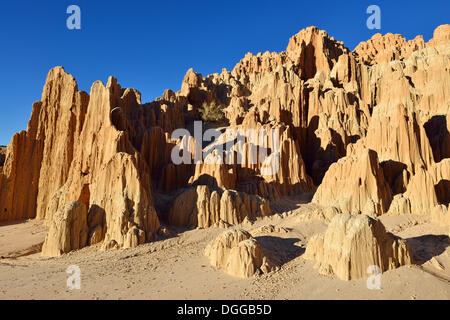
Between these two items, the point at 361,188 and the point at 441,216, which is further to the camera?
the point at 361,188

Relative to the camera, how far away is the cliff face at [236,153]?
23.2 m

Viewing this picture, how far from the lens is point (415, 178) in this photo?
25.6 metres

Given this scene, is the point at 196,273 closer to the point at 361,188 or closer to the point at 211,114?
the point at 361,188

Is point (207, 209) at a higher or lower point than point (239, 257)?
higher

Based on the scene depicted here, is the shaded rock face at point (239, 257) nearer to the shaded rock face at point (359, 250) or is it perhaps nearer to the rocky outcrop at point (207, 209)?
the shaded rock face at point (359, 250)

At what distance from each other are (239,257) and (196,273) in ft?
9.03

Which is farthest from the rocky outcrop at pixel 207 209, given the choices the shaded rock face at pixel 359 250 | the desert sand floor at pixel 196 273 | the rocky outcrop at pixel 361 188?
the shaded rock face at pixel 359 250

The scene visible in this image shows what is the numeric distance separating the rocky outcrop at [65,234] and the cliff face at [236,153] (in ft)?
2.86

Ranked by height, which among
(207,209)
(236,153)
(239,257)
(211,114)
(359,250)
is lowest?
(239,257)

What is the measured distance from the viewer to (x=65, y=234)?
19.6 m

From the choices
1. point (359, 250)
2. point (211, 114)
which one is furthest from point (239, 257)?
point (211, 114)

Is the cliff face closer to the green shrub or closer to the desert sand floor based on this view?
the green shrub

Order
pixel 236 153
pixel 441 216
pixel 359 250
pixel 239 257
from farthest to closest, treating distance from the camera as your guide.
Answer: pixel 236 153 < pixel 441 216 < pixel 239 257 < pixel 359 250
